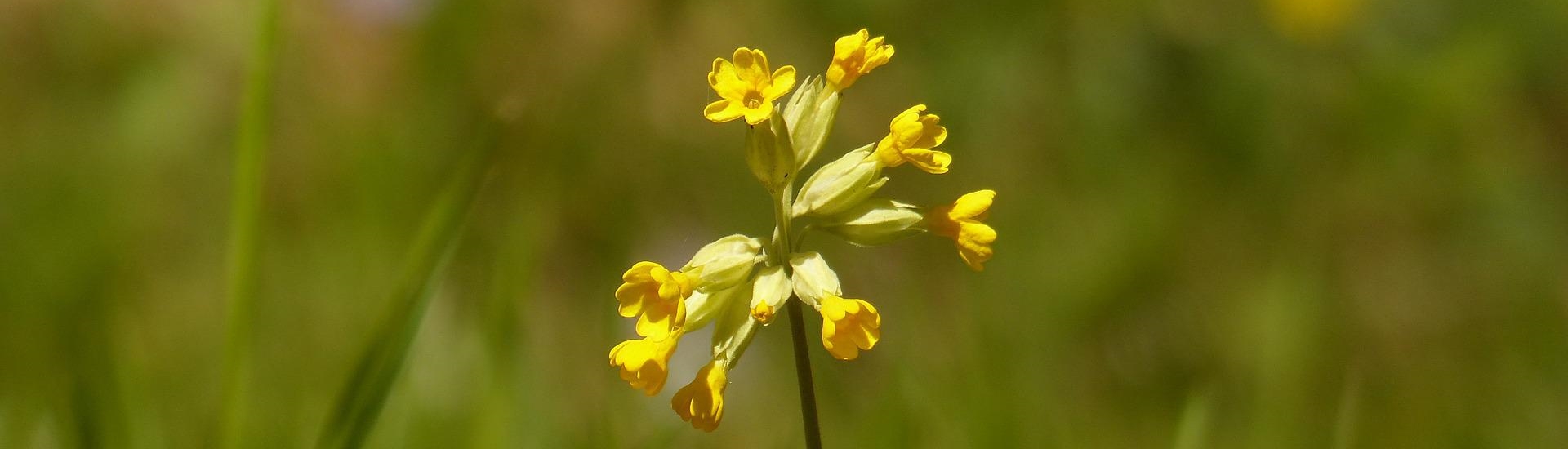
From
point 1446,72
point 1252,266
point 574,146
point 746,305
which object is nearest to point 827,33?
point 574,146

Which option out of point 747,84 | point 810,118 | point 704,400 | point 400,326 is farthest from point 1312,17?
point 400,326

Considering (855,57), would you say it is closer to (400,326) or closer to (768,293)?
(768,293)

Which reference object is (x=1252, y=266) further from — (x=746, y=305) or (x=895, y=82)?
(x=746, y=305)

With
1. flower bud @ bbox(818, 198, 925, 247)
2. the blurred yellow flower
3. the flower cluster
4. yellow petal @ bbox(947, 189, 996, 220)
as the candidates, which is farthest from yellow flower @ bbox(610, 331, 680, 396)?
the blurred yellow flower

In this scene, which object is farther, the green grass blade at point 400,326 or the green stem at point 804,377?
the green grass blade at point 400,326

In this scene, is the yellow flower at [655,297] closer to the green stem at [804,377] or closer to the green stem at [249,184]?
the green stem at [804,377]

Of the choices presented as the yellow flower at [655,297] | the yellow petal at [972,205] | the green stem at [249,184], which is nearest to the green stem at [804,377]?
the yellow flower at [655,297]
